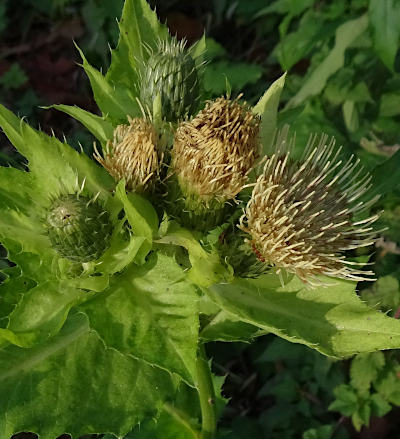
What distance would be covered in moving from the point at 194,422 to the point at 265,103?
136cm

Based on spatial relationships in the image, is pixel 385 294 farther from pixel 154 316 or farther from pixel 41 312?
pixel 41 312

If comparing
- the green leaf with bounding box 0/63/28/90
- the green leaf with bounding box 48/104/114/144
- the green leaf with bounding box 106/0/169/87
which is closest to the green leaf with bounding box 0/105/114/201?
the green leaf with bounding box 48/104/114/144

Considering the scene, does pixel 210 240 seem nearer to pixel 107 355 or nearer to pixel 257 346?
pixel 107 355

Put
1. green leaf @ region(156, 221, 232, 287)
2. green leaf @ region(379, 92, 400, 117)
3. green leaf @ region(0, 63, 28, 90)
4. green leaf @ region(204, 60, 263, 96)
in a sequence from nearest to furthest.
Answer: green leaf @ region(156, 221, 232, 287) → green leaf @ region(379, 92, 400, 117) → green leaf @ region(204, 60, 263, 96) → green leaf @ region(0, 63, 28, 90)

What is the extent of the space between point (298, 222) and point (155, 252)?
0.47 metres

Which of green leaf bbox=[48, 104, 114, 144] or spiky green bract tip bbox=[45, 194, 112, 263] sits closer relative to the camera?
spiky green bract tip bbox=[45, 194, 112, 263]

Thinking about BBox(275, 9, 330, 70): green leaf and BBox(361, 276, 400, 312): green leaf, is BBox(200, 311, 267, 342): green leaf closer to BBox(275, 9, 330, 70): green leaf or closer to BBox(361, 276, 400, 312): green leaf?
BBox(361, 276, 400, 312): green leaf

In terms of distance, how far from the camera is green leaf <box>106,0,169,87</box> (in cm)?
220

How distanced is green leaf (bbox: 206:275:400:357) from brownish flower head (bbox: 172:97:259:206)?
342 millimetres

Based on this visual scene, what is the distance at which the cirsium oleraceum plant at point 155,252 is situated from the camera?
1783mm

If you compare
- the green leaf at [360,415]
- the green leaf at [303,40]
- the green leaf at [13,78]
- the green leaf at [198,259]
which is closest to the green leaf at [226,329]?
the green leaf at [198,259]

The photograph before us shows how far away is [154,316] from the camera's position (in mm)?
1821

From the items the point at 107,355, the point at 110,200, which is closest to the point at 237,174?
the point at 110,200

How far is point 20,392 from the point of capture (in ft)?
6.33
